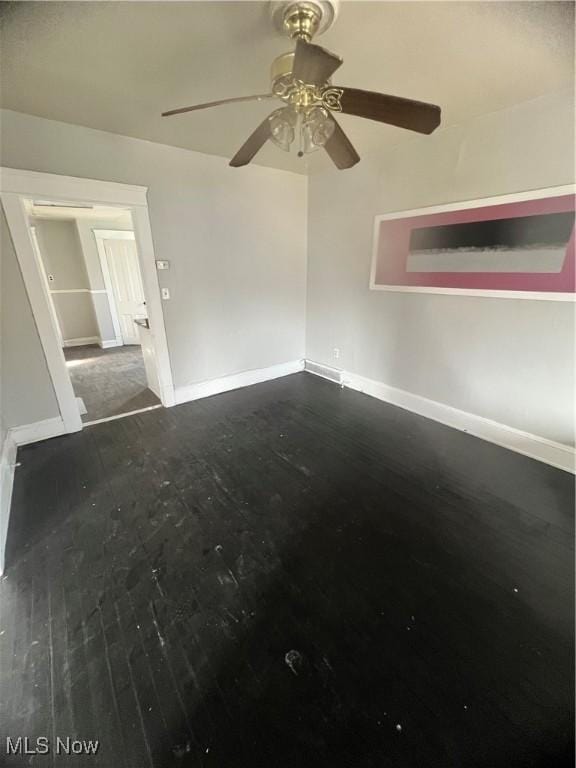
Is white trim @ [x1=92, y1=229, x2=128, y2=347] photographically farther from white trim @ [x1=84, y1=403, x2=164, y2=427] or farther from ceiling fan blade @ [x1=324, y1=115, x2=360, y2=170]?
ceiling fan blade @ [x1=324, y1=115, x2=360, y2=170]

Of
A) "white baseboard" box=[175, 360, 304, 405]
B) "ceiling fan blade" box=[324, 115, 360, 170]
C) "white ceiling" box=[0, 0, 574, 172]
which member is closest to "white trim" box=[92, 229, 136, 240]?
"white ceiling" box=[0, 0, 574, 172]

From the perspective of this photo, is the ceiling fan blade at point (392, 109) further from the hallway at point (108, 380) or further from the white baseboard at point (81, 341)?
the white baseboard at point (81, 341)

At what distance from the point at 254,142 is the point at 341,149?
502 mm

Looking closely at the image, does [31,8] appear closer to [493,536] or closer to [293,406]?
[293,406]

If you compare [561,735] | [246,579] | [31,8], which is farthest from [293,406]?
[31,8]

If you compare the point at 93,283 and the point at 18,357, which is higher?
the point at 93,283

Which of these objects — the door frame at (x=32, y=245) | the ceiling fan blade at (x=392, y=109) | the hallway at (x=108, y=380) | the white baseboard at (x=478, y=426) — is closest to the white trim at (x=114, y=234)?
the hallway at (x=108, y=380)

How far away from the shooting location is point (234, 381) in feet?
12.5

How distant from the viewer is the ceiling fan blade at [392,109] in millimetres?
1274

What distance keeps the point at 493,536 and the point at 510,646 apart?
59 centimetres

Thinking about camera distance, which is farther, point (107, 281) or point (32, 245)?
point (107, 281)

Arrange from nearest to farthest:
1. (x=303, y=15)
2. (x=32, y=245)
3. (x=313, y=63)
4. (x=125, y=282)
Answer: (x=313, y=63) < (x=303, y=15) < (x=32, y=245) < (x=125, y=282)

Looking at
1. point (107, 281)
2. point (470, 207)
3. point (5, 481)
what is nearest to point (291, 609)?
point (5, 481)

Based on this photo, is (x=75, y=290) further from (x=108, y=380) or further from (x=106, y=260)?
(x=108, y=380)
